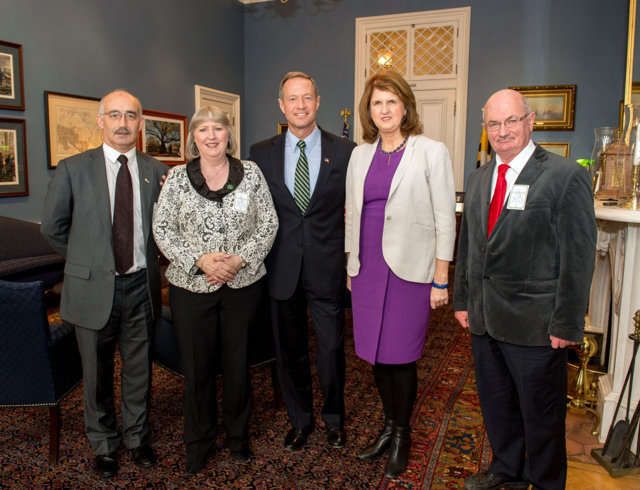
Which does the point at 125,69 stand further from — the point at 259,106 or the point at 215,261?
the point at 215,261

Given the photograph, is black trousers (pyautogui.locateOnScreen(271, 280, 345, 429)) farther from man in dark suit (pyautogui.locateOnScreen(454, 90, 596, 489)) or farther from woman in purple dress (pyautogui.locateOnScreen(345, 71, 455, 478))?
man in dark suit (pyautogui.locateOnScreen(454, 90, 596, 489))

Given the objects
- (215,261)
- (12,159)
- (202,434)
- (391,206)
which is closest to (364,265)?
(391,206)

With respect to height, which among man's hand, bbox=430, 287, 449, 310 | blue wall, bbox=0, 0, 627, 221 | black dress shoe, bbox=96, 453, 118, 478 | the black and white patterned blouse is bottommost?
black dress shoe, bbox=96, 453, 118, 478

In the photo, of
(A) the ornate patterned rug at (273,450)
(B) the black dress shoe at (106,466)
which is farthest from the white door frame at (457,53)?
(B) the black dress shoe at (106,466)

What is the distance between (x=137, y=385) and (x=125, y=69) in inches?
190

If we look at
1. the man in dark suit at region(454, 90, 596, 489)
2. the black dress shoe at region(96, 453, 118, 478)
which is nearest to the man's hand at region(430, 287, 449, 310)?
the man in dark suit at region(454, 90, 596, 489)

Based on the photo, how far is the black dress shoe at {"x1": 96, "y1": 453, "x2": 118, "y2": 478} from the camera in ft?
7.14

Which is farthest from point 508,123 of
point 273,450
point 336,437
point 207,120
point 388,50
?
point 388,50

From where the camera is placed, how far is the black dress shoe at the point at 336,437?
7.95 ft

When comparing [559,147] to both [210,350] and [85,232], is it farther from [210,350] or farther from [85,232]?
[85,232]

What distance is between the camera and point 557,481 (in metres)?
1.87

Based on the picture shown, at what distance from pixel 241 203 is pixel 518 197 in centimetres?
109

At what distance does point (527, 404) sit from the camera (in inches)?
72.6

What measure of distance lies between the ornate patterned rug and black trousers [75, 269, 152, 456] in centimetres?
16
